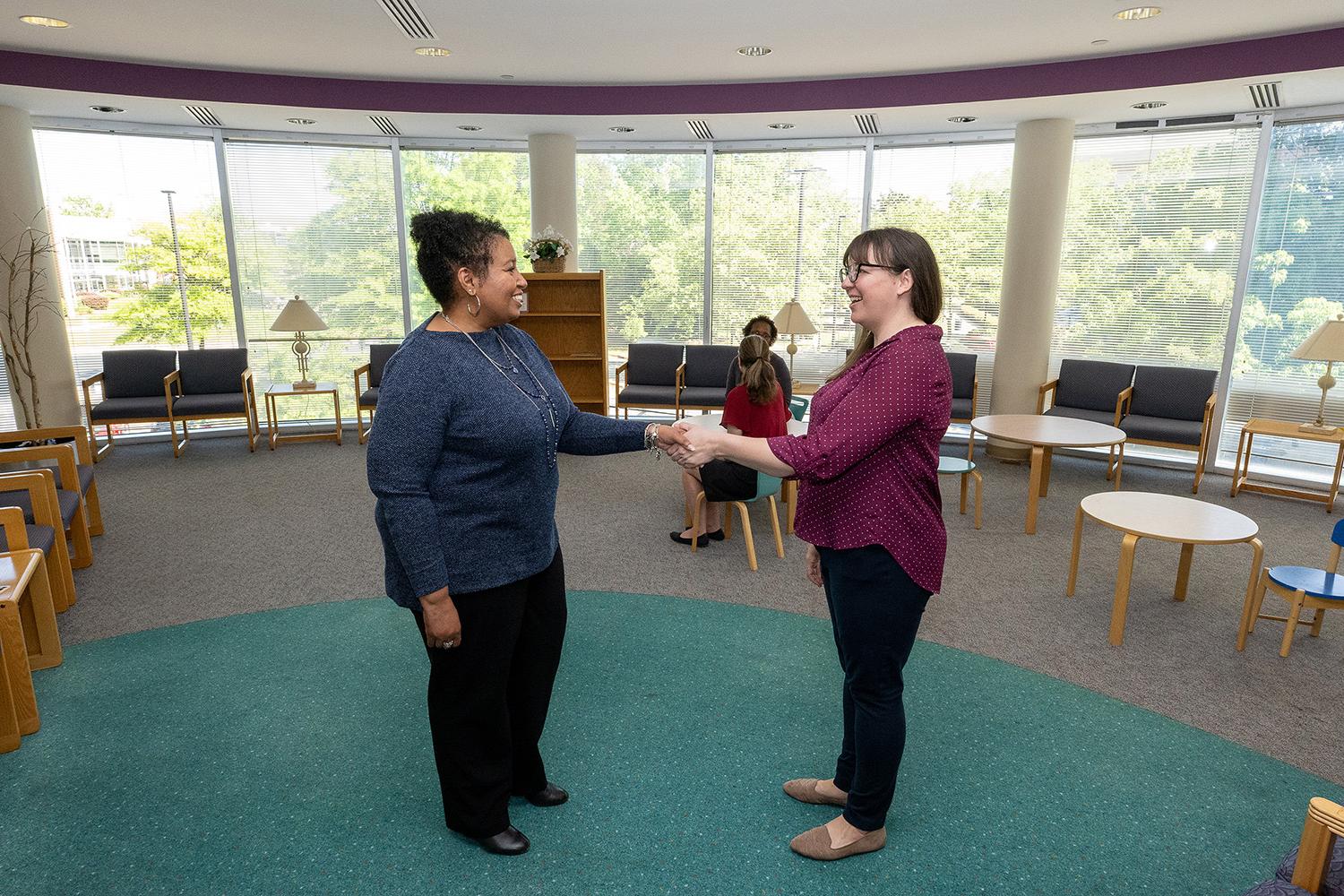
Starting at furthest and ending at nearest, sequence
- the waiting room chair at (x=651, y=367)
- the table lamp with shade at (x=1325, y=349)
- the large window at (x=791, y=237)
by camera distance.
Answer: the waiting room chair at (x=651, y=367) → the large window at (x=791, y=237) → the table lamp with shade at (x=1325, y=349)

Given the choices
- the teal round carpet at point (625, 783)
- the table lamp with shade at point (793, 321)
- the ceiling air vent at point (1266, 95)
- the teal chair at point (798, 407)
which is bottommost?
the teal round carpet at point (625, 783)

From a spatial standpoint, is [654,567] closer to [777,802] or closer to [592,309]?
[777,802]

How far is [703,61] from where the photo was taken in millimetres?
5820

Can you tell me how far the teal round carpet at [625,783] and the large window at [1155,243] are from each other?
4875 millimetres

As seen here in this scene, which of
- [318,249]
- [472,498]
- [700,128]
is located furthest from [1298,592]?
[318,249]

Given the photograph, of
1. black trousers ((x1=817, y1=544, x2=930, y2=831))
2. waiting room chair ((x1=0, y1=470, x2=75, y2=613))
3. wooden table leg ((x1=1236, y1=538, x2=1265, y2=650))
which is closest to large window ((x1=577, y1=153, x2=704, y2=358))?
waiting room chair ((x1=0, y1=470, x2=75, y2=613))

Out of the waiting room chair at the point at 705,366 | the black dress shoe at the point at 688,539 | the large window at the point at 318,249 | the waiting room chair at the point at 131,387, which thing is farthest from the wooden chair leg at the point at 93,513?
the waiting room chair at the point at 705,366

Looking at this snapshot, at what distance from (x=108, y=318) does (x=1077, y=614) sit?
8.05 meters

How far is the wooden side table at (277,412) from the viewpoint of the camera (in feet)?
24.1

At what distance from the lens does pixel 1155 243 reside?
6.78m

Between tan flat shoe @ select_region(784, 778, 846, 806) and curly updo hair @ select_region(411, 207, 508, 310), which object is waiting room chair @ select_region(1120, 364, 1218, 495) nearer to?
tan flat shoe @ select_region(784, 778, 846, 806)

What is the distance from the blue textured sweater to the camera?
1813 millimetres

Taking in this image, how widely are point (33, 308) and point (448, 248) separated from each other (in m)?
6.61

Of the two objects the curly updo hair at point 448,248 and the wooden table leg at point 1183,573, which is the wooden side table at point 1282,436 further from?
the curly updo hair at point 448,248
